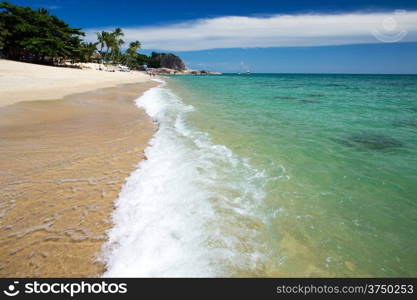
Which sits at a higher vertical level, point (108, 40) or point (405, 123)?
point (108, 40)

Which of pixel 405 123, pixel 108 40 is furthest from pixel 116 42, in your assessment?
pixel 405 123

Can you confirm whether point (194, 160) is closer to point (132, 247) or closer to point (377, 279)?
point (132, 247)

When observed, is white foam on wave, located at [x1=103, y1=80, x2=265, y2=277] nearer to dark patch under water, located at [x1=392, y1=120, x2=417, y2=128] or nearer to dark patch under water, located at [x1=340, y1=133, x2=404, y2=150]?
dark patch under water, located at [x1=340, y1=133, x2=404, y2=150]

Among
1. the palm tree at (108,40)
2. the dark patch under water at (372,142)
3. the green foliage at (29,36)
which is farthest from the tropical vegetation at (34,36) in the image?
the dark patch under water at (372,142)

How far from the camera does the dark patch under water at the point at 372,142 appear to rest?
7621 mm

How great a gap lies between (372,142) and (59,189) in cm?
990

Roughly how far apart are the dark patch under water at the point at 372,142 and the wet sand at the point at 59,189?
296 inches

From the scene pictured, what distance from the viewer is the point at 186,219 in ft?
12.4

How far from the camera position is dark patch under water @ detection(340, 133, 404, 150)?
762 cm

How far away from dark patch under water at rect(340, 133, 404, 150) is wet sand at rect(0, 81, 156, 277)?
24.7 ft

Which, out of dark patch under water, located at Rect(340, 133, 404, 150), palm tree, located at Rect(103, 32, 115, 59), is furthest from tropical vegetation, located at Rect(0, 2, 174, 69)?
dark patch under water, located at Rect(340, 133, 404, 150)

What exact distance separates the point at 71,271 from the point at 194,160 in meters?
3.90

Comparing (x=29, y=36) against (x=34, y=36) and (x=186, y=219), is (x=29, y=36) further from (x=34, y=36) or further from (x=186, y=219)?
(x=186, y=219)

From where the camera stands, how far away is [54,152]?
6207 mm
